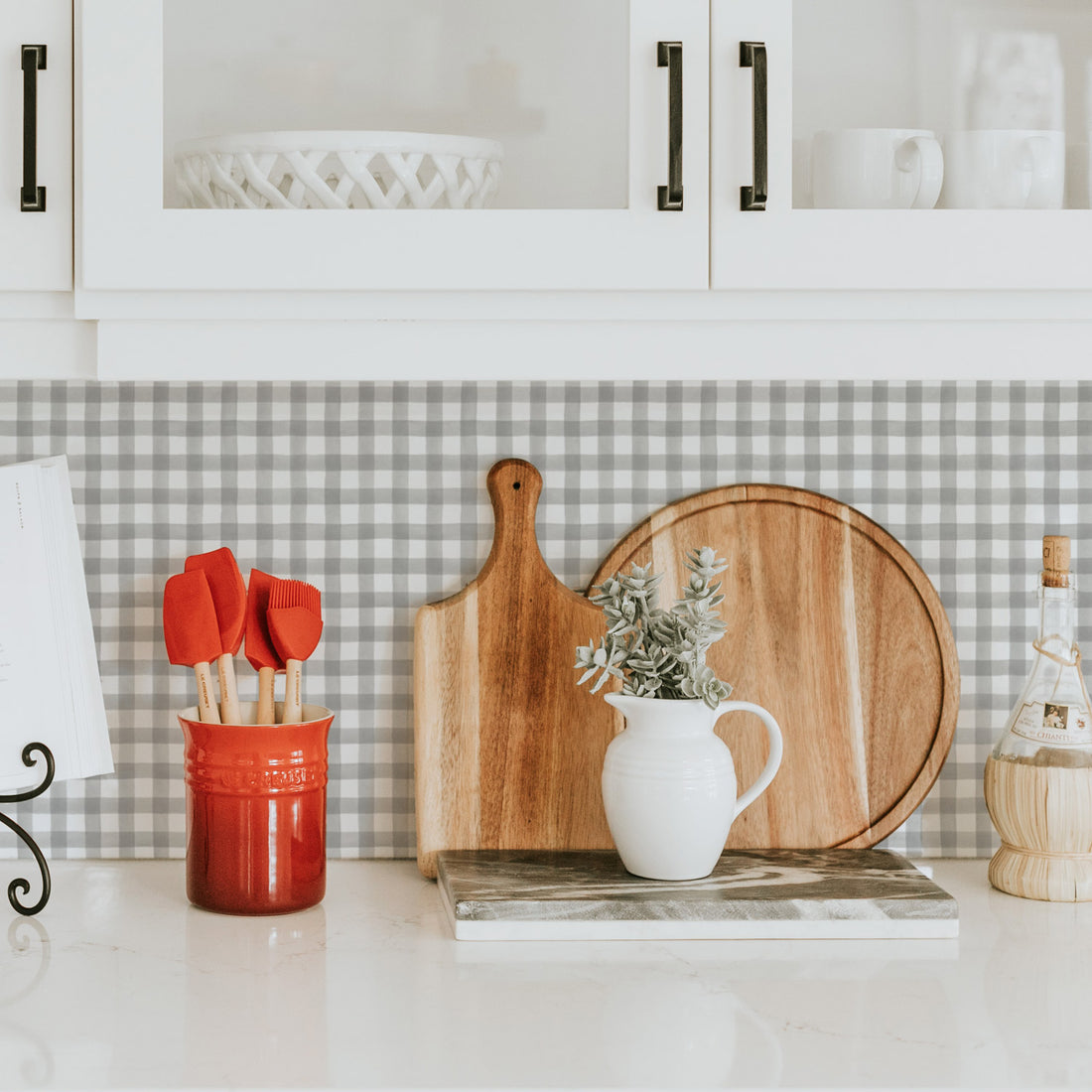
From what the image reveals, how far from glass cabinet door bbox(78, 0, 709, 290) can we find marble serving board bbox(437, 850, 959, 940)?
1.80 ft

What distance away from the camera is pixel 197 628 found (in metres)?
1.19

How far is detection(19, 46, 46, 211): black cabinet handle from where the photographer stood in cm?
96

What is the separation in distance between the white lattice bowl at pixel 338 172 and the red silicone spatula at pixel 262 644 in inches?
15.7

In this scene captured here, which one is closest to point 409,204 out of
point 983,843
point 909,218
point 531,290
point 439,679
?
point 531,290

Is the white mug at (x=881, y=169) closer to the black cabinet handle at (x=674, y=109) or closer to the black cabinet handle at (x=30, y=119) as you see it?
the black cabinet handle at (x=674, y=109)

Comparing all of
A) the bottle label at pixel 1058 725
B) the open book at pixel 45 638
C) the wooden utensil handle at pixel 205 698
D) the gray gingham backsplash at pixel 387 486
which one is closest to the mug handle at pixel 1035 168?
the gray gingham backsplash at pixel 387 486

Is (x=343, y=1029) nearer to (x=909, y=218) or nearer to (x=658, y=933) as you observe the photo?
(x=658, y=933)

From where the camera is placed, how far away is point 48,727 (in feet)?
4.11

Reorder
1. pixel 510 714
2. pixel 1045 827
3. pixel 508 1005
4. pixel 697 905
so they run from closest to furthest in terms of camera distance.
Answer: pixel 508 1005, pixel 697 905, pixel 1045 827, pixel 510 714

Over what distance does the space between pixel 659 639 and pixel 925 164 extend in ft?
1.58

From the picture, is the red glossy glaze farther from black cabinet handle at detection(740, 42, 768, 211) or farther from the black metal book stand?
black cabinet handle at detection(740, 42, 768, 211)

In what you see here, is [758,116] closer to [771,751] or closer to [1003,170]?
[1003,170]

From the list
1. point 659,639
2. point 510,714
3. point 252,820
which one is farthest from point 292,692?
point 659,639

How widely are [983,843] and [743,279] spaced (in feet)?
2.44
